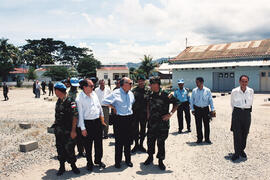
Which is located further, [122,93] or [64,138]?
[122,93]

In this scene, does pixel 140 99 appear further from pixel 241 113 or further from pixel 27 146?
pixel 27 146

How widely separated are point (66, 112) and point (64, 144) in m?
0.61

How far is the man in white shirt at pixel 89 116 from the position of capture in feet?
13.2

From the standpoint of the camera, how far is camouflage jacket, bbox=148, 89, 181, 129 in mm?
4309

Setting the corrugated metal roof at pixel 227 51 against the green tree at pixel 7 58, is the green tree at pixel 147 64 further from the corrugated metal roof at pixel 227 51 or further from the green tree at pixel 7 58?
the green tree at pixel 7 58

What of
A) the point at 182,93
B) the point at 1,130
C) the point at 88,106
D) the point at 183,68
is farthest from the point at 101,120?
the point at 183,68

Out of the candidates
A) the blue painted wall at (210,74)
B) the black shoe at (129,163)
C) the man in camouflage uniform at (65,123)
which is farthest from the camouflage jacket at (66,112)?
the blue painted wall at (210,74)

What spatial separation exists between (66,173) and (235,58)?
23743 mm

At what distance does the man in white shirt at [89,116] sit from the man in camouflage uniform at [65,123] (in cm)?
14

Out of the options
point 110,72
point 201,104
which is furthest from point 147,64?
point 201,104

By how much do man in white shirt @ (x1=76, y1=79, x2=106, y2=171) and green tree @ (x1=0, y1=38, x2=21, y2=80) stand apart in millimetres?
44941

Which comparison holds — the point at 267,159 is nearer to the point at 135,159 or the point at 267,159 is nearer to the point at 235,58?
the point at 135,159

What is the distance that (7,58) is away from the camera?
43.3 m

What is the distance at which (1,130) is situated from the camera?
7914mm
